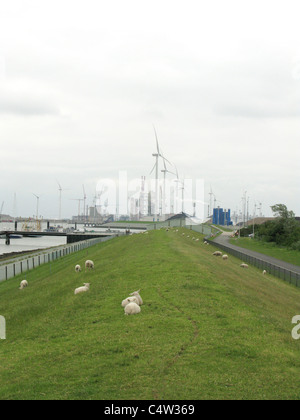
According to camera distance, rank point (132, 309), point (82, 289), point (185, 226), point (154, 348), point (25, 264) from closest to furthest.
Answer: point (154, 348), point (132, 309), point (82, 289), point (25, 264), point (185, 226)

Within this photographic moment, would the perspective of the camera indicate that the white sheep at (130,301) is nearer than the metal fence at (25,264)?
Yes

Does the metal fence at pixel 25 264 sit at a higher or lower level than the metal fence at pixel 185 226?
lower

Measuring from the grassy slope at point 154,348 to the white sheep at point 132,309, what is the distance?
337 millimetres

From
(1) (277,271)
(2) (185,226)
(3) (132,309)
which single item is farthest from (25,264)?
(2) (185,226)

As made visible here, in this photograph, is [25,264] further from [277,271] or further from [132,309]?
[132,309]

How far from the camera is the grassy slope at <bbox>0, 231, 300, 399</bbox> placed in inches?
522

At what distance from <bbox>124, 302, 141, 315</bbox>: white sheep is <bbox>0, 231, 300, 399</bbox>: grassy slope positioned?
337 millimetres

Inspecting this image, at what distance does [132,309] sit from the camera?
67.2ft

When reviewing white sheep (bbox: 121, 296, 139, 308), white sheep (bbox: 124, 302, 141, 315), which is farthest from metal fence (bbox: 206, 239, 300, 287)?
white sheep (bbox: 124, 302, 141, 315)

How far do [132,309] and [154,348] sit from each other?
457cm

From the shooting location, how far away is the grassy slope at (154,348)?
13258 millimetres

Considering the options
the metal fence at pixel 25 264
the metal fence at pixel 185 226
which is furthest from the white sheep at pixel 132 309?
the metal fence at pixel 185 226

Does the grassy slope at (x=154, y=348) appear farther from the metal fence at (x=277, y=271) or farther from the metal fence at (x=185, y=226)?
the metal fence at (x=185, y=226)

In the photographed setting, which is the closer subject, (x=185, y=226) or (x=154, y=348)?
(x=154, y=348)
